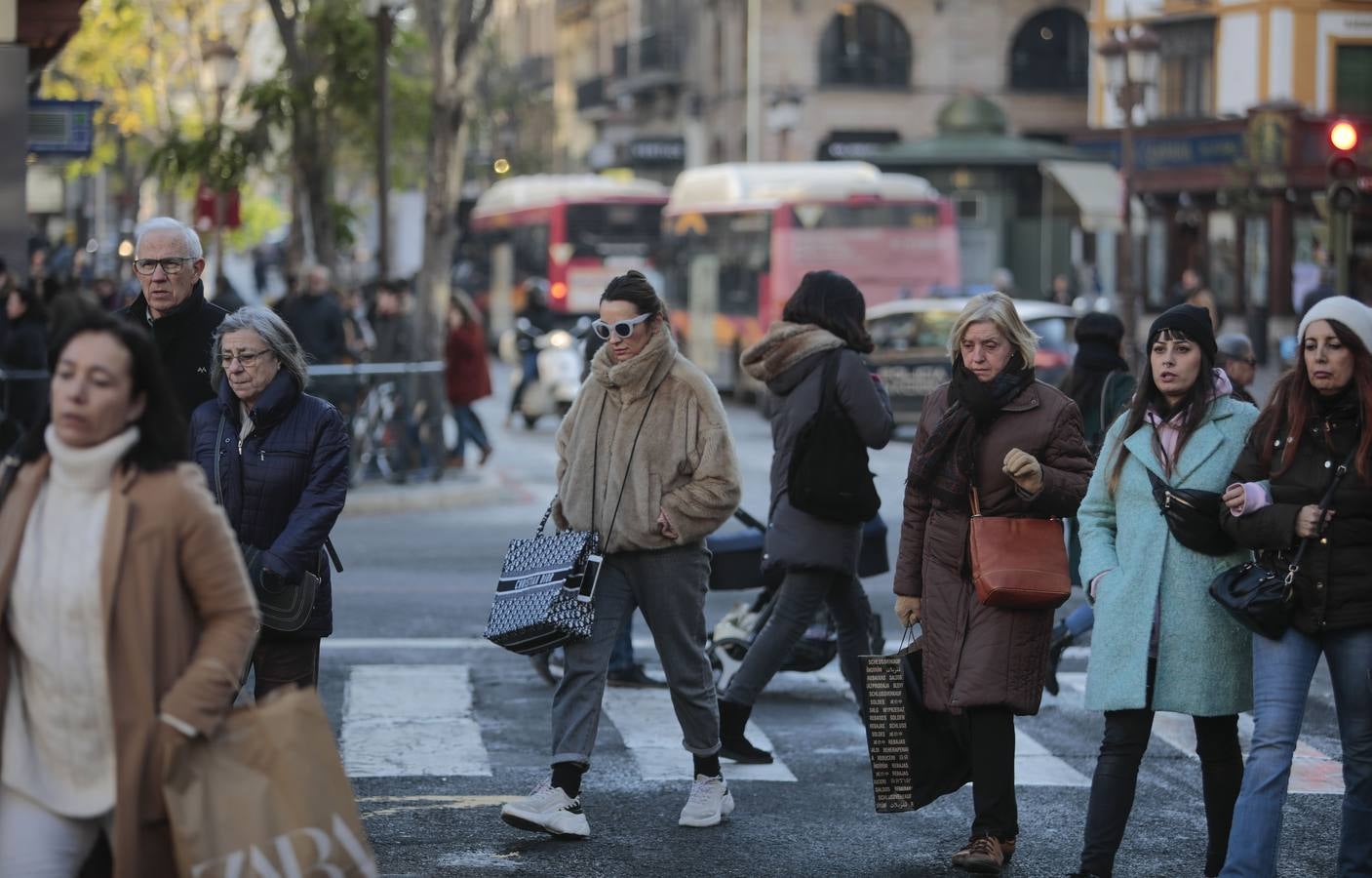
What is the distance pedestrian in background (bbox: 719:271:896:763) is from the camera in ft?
26.9

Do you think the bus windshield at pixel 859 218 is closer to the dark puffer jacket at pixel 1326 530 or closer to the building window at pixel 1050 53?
the building window at pixel 1050 53

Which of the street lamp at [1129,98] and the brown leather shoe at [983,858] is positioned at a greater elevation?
the street lamp at [1129,98]

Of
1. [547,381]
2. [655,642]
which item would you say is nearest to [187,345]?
[655,642]

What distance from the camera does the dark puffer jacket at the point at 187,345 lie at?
283 inches

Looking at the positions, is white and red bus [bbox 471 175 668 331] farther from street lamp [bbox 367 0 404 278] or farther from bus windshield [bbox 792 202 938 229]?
street lamp [bbox 367 0 404 278]

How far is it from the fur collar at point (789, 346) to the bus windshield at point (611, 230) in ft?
117

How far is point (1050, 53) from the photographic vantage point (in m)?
58.0

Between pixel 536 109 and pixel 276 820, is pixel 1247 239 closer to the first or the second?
pixel 536 109

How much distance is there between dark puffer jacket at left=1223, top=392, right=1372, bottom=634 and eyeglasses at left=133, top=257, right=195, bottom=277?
3311mm

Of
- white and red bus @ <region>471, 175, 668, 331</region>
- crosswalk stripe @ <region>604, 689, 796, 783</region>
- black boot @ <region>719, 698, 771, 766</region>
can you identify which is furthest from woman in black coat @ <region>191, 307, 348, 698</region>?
white and red bus @ <region>471, 175, 668, 331</region>

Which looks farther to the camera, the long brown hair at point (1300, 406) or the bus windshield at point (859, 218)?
the bus windshield at point (859, 218)

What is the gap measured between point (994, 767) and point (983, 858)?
0.87 feet


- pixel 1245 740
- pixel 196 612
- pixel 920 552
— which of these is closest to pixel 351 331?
pixel 1245 740

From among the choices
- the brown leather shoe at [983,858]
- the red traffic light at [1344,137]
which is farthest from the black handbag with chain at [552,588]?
the red traffic light at [1344,137]
